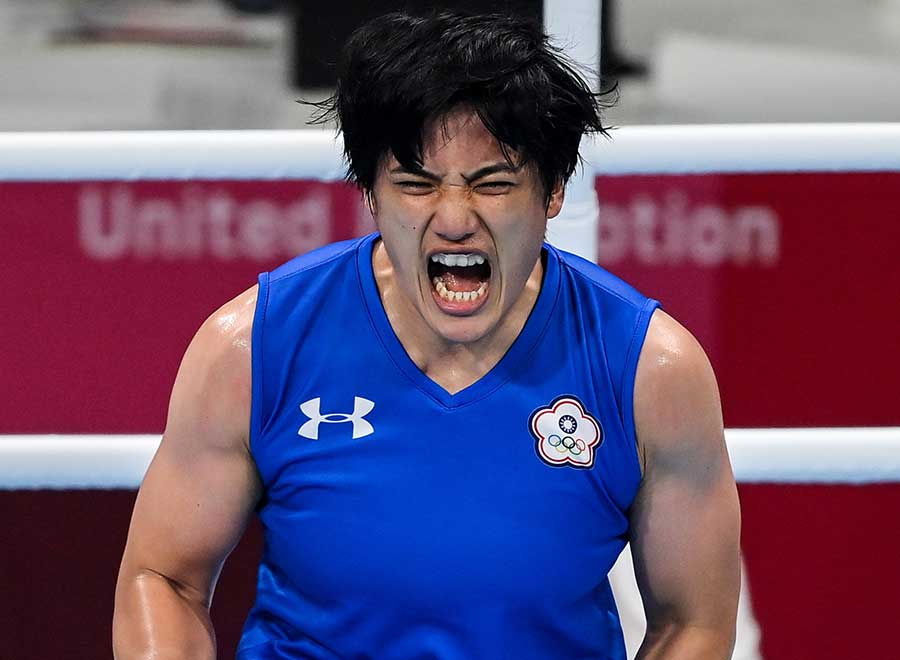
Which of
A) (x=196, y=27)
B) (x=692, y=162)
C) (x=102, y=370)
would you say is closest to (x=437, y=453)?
(x=692, y=162)

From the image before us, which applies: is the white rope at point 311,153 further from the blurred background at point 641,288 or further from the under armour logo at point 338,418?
the under armour logo at point 338,418

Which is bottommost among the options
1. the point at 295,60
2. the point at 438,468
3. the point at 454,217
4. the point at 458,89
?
the point at 295,60

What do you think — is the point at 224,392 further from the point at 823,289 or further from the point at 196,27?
the point at 196,27

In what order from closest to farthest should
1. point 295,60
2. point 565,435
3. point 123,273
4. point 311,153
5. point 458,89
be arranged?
point 458,89, point 565,435, point 311,153, point 123,273, point 295,60

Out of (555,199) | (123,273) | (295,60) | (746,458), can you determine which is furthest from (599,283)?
(295,60)

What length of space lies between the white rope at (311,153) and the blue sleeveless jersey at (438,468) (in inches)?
9.4

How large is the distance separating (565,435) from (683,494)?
13 cm

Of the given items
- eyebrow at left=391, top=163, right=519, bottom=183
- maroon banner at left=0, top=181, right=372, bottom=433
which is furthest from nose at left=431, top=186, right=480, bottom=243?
maroon banner at left=0, top=181, right=372, bottom=433

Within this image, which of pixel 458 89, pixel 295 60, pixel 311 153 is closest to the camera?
pixel 458 89

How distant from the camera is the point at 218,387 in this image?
1.40 metres

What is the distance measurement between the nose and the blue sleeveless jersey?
0.45ft

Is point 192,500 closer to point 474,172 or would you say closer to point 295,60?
point 474,172

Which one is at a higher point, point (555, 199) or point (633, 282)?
point (555, 199)

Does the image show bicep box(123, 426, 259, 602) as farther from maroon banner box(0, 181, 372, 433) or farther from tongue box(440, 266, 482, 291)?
maroon banner box(0, 181, 372, 433)
